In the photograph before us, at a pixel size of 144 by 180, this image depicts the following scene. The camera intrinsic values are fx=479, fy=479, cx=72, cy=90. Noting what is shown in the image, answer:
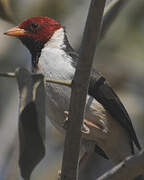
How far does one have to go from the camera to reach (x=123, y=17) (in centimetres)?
622

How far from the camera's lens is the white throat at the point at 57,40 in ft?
13.5

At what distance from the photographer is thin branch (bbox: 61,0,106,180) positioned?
7.19 ft

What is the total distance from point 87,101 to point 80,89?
1.41m

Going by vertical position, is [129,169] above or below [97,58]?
above

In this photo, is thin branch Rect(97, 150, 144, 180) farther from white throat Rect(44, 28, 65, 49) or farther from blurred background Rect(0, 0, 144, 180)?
blurred background Rect(0, 0, 144, 180)

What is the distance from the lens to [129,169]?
2.30 metres

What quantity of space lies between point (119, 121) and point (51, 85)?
0.70 m

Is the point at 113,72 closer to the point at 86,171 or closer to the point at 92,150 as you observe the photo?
the point at 86,171

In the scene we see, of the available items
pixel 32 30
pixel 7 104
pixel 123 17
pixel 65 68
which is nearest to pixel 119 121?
pixel 65 68

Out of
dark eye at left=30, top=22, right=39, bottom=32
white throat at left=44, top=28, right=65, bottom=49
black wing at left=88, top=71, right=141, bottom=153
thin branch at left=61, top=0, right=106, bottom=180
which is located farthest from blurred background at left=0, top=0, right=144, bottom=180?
thin branch at left=61, top=0, right=106, bottom=180

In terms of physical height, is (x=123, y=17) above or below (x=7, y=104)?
above

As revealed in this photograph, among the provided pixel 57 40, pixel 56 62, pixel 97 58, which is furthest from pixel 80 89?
pixel 97 58

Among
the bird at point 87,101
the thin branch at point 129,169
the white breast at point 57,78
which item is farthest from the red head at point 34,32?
the thin branch at point 129,169

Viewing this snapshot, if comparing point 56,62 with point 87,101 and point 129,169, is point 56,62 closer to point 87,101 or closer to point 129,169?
point 87,101
